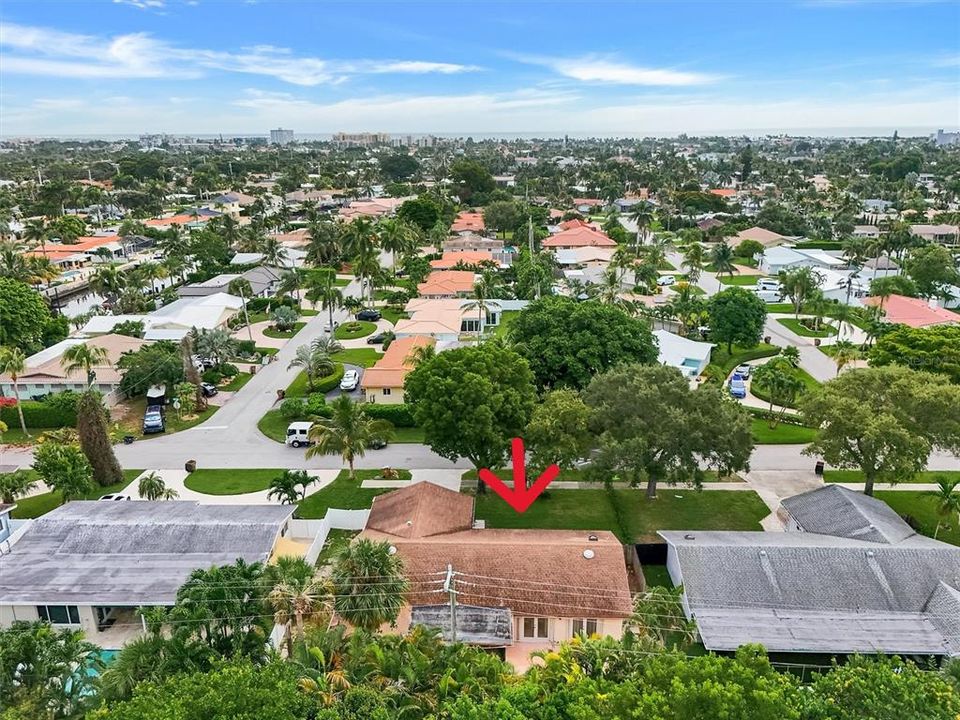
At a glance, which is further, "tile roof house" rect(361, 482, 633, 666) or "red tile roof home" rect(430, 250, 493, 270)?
"red tile roof home" rect(430, 250, 493, 270)

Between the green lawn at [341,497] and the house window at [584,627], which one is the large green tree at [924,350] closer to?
the house window at [584,627]

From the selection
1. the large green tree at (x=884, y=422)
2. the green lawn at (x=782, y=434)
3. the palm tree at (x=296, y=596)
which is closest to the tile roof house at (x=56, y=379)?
the palm tree at (x=296, y=596)

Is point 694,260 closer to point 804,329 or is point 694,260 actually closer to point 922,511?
point 804,329

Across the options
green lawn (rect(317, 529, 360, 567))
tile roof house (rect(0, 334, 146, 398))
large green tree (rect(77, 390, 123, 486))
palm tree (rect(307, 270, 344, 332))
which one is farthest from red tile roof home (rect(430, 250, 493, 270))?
green lawn (rect(317, 529, 360, 567))

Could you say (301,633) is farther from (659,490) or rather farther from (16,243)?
(16,243)

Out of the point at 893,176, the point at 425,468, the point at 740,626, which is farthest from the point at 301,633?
the point at 893,176

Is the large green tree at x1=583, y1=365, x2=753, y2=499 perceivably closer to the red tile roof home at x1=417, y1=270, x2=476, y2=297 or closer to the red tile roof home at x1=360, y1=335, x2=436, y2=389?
the red tile roof home at x1=360, y1=335, x2=436, y2=389
